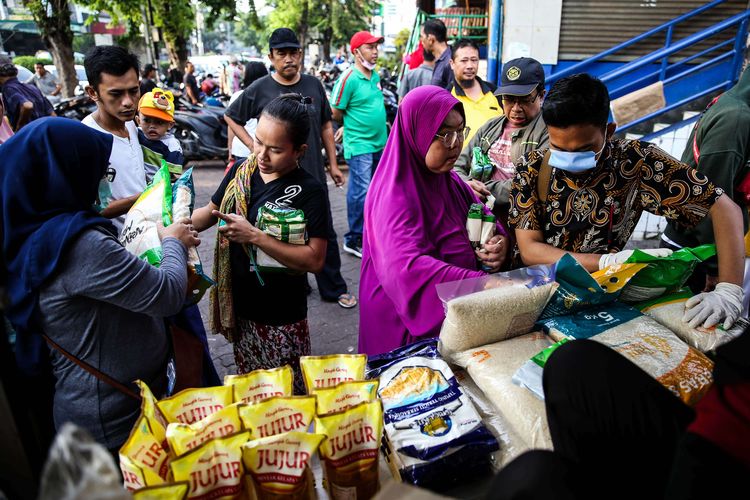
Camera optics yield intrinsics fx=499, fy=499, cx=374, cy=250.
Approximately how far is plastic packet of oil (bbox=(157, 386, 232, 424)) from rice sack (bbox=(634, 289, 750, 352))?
4.57 feet

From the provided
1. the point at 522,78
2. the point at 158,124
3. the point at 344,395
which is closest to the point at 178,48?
the point at 158,124

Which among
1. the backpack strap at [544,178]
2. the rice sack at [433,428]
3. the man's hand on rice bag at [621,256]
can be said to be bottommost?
the rice sack at [433,428]

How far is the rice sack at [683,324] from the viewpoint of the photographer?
5.11ft

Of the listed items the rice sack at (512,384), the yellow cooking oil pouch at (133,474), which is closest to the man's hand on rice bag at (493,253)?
the rice sack at (512,384)

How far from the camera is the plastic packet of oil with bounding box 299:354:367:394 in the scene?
1.29 meters

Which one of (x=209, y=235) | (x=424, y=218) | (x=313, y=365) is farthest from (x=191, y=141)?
(x=313, y=365)

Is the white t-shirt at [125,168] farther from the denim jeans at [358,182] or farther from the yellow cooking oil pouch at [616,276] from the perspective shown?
the denim jeans at [358,182]

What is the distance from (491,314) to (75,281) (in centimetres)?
120

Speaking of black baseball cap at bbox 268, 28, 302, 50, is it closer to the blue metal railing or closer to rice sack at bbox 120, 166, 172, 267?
rice sack at bbox 120, 166, 172, 267

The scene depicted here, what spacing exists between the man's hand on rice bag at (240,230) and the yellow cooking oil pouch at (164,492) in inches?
47.1

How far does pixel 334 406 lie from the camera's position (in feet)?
3.85

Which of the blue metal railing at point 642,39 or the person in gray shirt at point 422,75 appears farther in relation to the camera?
the blue metal railing at point 642,39

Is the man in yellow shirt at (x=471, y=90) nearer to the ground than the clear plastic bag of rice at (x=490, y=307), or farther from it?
farther from it

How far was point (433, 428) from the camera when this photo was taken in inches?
50.8
